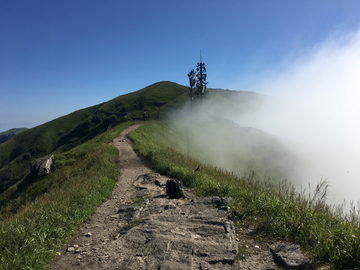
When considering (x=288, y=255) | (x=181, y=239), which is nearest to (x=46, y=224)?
(x=181, y=239)

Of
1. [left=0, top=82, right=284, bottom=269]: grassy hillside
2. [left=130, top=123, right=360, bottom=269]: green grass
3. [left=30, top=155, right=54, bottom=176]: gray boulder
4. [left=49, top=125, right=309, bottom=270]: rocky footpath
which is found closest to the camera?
[left=130, top=123, right=360, bottom=269]: green grass

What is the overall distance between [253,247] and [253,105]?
137 meters

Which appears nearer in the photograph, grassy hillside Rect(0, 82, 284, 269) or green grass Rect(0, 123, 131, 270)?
green grass Rect(0, 123, 131, 270)

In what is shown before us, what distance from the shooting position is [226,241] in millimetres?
4410

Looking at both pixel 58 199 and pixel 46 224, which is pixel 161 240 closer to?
pixel 46 224

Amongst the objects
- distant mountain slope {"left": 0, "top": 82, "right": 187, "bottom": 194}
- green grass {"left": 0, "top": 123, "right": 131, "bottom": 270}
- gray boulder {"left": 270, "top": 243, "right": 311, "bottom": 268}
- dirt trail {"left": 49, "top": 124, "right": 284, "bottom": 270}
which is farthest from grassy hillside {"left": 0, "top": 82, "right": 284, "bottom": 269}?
distant mountain slope {"left": 0, "top": 82, "right": 187, "bottom": 194}

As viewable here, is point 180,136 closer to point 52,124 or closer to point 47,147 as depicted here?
point 47,147

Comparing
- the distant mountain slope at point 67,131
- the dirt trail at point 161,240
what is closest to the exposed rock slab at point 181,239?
the dirt trail at point 161,240

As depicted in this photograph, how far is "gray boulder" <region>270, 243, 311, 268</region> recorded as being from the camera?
3.48 m

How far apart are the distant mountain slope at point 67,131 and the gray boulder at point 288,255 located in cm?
7814

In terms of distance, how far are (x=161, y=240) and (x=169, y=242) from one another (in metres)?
0.23

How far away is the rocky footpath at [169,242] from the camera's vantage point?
3818mm

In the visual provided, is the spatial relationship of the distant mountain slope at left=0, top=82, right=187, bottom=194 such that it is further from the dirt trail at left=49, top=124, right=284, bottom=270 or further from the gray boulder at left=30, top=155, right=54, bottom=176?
the dirt trail at left=49, top=124, right=284, bottom=270

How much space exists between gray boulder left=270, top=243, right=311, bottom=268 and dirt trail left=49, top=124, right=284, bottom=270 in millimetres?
158
